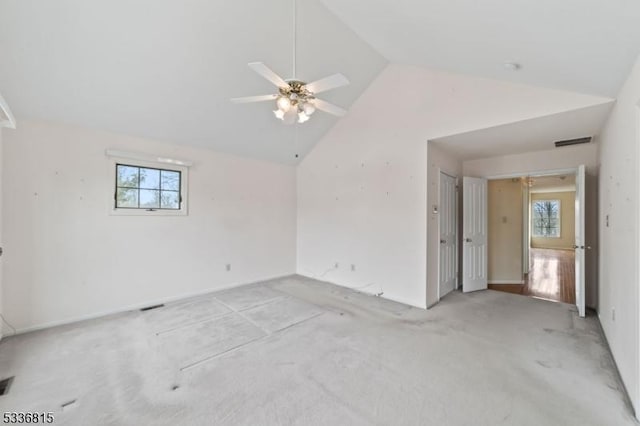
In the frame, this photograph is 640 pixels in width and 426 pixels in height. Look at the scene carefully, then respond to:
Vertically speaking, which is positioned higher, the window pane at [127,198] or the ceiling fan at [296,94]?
the ceiling fan at [296,94]

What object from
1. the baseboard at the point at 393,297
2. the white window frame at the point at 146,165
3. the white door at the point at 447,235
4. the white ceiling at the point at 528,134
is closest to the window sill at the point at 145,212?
the white window frame at the point at 146,165

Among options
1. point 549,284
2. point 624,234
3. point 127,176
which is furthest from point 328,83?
point 549,284

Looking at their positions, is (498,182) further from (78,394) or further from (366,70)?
(78,394)

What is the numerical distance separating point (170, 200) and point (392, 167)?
3.67 m

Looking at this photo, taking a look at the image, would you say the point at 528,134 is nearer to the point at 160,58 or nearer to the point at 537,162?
the point at 537,162

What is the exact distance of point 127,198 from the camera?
3861 mm

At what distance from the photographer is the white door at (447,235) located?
430 centimetres

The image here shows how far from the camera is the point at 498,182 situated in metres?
5.36

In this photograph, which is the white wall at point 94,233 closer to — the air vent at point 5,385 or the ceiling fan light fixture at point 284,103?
the air vent at point 5,385

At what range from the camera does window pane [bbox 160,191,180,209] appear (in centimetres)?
423

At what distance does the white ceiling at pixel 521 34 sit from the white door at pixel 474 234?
224 cm

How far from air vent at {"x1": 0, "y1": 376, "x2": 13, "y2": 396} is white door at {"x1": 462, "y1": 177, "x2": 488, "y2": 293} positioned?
18.3 ft

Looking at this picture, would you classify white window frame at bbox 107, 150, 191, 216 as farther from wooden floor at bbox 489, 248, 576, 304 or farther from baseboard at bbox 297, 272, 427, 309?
wooden floor at bbox 489, 248, 576, 304

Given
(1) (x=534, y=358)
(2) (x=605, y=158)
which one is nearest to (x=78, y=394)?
(1) (x=534, y=358)
